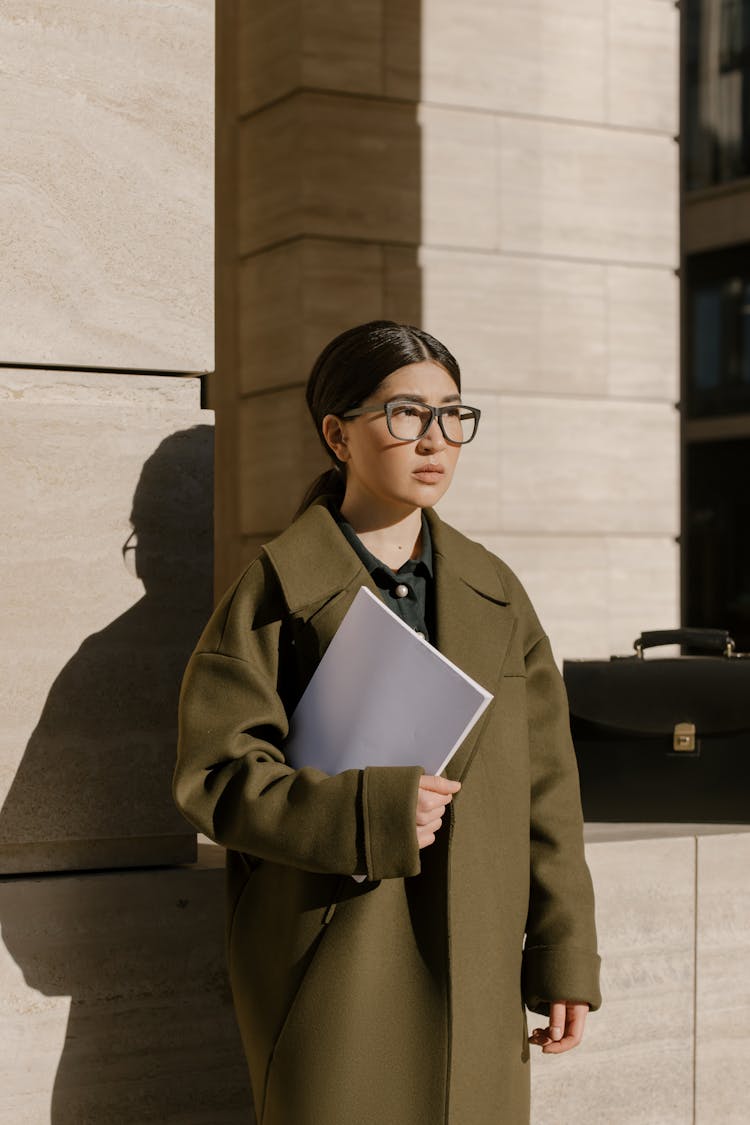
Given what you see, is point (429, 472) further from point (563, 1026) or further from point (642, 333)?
point (642, 333)

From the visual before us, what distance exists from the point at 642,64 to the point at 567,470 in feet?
6.62

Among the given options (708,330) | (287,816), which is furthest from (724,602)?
(287,816)

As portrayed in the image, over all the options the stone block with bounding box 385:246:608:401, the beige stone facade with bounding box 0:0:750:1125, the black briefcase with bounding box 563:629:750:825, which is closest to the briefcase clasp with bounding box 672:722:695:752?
the black briefcase with bounding box 563:629:750:825

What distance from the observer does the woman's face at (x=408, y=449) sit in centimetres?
279

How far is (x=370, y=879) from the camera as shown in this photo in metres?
2.52

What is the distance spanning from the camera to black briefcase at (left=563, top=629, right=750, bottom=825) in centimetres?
399

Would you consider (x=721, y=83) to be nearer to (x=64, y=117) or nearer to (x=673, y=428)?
(x=673, y=428)

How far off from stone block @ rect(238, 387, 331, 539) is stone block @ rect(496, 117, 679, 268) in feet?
4.11

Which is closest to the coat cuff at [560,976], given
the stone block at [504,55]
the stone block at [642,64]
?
the stone block at [504,55]

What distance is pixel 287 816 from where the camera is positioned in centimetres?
252

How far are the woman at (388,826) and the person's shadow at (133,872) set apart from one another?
456 mm

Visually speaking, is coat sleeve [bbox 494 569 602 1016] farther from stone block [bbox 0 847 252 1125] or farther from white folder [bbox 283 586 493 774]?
stone block [bbox 0 847 252 1125]

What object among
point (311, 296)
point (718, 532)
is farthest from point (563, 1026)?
point (718, 532)

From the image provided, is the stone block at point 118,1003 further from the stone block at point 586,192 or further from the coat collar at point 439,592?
the stone block at point 586,192
